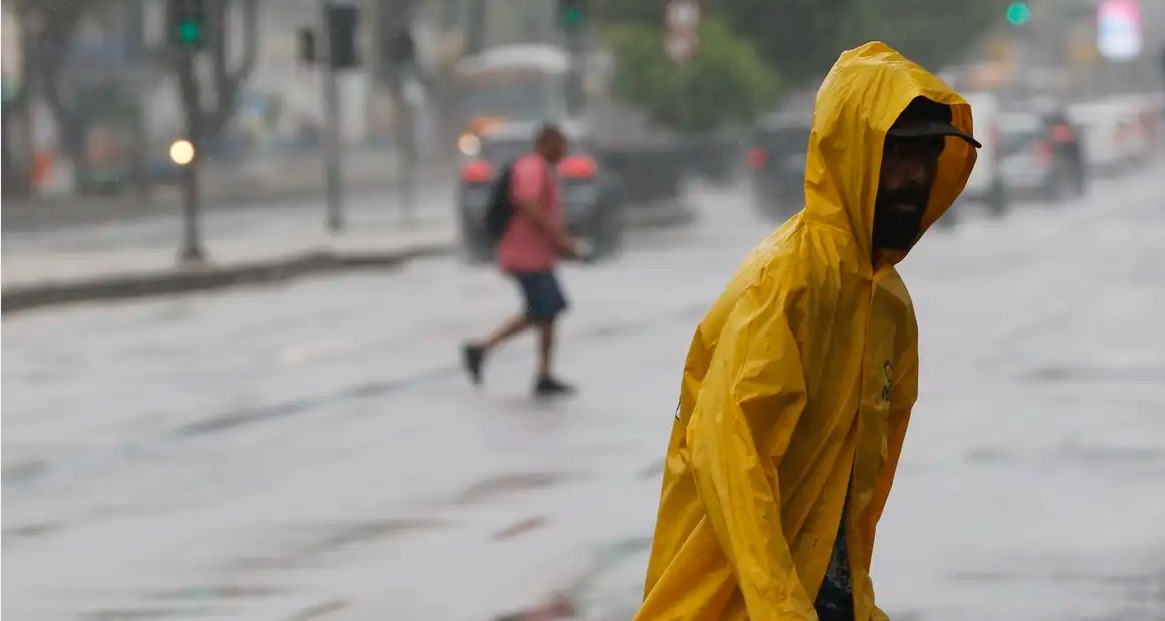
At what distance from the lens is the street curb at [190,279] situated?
24.3 metres

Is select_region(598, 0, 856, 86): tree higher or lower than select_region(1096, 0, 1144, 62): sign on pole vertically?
higher

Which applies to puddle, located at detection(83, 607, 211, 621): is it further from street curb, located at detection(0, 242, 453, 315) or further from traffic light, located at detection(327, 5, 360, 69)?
traffic light, located at detection(327, 5, 360, 69)

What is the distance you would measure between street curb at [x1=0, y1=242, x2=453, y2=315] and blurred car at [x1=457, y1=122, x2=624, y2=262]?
0.93 m

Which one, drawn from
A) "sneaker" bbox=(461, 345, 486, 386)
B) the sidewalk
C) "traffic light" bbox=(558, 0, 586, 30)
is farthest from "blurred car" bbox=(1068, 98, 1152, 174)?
"sneaker" bbox=(461, 345, 486, 386)

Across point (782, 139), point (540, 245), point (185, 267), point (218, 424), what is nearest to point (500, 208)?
point (540, 245)

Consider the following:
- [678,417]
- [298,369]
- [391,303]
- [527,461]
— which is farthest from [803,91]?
[678,417]

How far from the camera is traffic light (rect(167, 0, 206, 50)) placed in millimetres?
29047

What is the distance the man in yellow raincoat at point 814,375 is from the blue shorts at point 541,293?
11.5 m

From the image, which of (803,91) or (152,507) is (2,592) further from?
(803,91)

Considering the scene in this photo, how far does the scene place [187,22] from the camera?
2905 centimetres

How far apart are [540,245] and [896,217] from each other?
11767 millimetres

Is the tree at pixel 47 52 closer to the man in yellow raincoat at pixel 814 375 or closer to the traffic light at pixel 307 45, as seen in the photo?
the traffic light at pixel 307 45

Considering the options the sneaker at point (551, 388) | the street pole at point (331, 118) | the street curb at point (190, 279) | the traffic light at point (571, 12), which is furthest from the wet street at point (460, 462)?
the traffic light at point (571, 12)

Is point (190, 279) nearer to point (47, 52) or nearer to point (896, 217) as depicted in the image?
point (47, 52)
